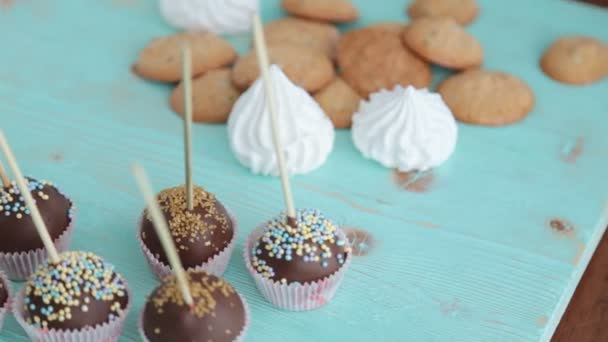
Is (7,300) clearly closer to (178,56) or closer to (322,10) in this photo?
(178,56)

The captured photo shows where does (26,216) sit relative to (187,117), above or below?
below

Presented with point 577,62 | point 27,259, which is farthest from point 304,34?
point 27,259

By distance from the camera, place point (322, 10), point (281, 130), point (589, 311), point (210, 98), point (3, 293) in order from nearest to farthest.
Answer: point (3, 293) < point (589, 311) < point (281, 130) < point (210, 98) < point (322, 10)

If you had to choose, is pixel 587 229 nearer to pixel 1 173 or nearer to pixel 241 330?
pixel 241 330

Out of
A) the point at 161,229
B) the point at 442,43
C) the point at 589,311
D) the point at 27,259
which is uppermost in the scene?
the point at 161,229

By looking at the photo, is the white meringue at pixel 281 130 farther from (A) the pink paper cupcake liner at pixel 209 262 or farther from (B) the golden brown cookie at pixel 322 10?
(B) the golden brown cookie at pixel 322 10

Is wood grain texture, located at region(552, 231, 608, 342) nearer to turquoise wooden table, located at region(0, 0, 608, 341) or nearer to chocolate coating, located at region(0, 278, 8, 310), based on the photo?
turquoise wooden table, located at region(0, 0, 608, 341)
